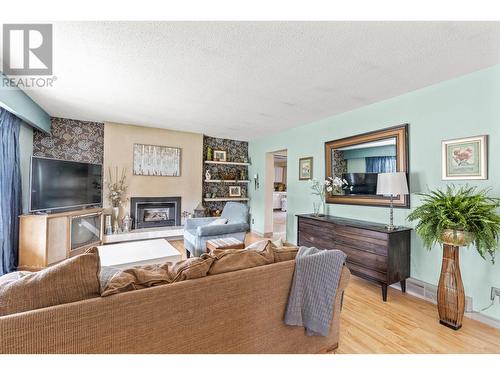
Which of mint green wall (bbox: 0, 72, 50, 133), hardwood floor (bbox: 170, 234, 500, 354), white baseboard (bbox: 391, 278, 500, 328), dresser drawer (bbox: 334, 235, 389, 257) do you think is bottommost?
hardwood floor (bbox: 170, 234, 500, 354)

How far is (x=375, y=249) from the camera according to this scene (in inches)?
97.3

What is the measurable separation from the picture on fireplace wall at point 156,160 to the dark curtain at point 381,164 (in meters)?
3.81

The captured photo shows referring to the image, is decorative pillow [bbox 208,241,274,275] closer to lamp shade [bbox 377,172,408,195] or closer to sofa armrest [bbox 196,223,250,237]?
lamp shade [bbox 377,172,408,195]

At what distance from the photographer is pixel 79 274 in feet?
3.11

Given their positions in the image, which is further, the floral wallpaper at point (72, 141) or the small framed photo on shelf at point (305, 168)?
the small framed photo on shelf at point (305, 168)

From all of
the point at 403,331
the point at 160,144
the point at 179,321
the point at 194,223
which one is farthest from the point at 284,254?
the point at 160,144

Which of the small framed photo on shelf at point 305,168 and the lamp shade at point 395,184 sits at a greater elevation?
the small framed photo on shelf at point 305,168

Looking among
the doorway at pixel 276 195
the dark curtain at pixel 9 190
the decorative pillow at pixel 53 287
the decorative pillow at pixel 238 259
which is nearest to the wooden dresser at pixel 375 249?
the decorative pillow at pixel 238 259

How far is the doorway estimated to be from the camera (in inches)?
213

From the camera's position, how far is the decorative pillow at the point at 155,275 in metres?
1.00

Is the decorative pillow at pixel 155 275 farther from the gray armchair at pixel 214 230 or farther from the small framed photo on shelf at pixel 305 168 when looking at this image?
the small framed photo on shelf at pixel 305 168

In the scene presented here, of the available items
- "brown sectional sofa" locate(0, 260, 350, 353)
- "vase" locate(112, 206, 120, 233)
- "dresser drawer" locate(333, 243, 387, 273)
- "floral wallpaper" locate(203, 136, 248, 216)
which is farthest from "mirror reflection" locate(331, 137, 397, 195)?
"vase" locate(112, 206, 120, 233)

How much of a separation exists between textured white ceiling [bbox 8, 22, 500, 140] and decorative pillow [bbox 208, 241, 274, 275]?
156cm

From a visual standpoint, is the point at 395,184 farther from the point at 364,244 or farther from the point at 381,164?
the point at 364,244
